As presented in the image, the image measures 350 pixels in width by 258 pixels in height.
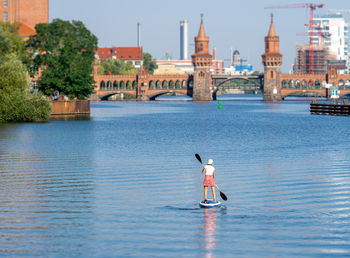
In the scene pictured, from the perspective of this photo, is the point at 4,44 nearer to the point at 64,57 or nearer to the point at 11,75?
the point at 11,75

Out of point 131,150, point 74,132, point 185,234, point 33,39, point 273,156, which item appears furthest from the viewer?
point 33,39

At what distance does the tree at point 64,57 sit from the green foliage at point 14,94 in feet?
54.3

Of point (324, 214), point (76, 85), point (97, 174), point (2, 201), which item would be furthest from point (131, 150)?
point (76, 85)

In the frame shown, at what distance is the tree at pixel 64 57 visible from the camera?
94062mm

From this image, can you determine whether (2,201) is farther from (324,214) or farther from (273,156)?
(273,156)

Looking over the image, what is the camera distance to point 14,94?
72.5 metres

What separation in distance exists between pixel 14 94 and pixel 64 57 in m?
22.5

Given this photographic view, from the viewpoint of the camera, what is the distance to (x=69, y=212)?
22766mm

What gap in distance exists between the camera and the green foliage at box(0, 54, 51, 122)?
7231 cm

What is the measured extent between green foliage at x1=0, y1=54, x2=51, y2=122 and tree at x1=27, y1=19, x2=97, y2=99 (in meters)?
16.5

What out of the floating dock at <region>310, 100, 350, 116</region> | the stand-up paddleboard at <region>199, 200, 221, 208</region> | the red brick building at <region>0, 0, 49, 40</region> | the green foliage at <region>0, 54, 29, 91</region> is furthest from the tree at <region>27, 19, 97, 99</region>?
the stand-up paddleboard at <region>199, 200, 221, 208</region>

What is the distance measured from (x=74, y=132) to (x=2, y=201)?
40.8 meters

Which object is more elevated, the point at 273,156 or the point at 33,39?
the point at 33,39

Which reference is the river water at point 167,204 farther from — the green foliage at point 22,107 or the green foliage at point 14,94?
the green foliage at point 22,107
